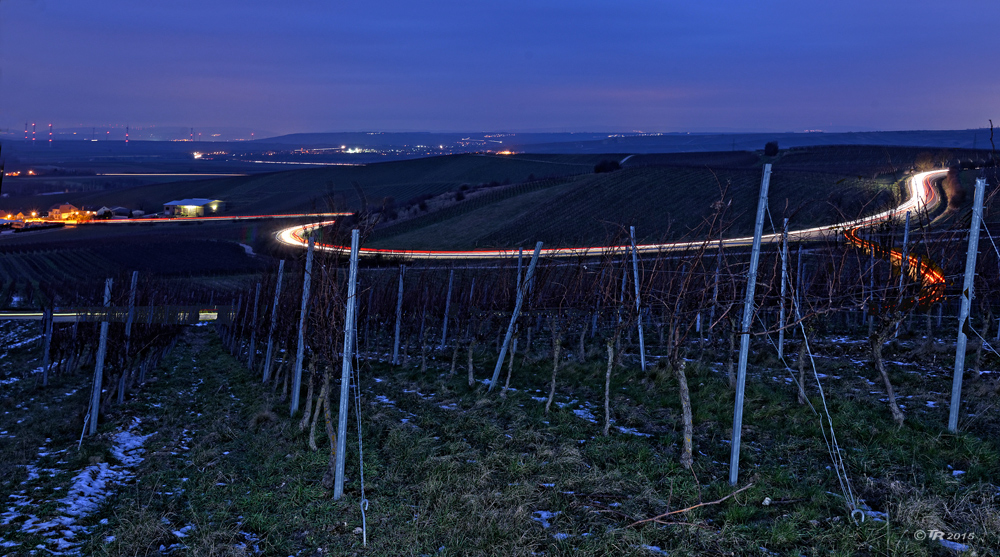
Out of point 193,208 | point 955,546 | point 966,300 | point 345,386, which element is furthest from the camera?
point 193,208

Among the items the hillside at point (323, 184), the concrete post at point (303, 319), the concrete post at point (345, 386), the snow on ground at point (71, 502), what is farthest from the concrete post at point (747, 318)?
the hillside at point (323, 184)

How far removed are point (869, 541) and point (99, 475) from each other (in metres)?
9.26

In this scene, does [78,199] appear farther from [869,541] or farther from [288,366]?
[869,541]

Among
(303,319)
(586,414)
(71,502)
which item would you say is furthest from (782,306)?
(71,502)

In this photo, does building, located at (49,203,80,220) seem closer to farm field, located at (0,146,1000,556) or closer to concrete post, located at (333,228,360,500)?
farm field, located at (0,146,1000,556)

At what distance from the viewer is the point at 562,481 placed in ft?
23.2

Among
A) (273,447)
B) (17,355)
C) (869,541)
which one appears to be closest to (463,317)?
(273,447)

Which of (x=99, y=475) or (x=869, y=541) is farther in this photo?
(x=99, y=475)

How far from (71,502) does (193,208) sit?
9670cm

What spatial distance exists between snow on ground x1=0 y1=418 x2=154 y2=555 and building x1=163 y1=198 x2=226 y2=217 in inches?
3662

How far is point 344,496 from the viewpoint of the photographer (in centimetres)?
718

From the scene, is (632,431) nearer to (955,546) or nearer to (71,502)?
(955,546)

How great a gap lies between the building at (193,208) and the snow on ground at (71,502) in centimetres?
9300

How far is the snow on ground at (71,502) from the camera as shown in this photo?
662 cm
